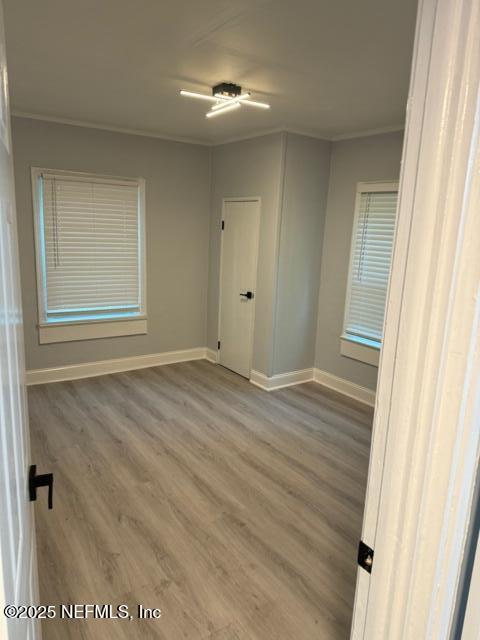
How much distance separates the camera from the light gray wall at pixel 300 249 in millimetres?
4332

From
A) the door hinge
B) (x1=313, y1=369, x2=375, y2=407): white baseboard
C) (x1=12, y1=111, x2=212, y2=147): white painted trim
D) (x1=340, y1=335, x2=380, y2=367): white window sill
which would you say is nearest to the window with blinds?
(x1=12, y1=111, x2=212, y2=147): white painted trim

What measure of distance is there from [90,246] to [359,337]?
3033 millimetres

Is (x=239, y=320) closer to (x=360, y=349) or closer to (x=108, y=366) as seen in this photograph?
(x=360, y=349)

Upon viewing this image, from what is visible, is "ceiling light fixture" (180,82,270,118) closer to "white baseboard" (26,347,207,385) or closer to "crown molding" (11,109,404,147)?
"crown molding" (11,109,404,147)

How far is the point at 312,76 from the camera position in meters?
2.72

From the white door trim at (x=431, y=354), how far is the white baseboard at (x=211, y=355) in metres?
4.63

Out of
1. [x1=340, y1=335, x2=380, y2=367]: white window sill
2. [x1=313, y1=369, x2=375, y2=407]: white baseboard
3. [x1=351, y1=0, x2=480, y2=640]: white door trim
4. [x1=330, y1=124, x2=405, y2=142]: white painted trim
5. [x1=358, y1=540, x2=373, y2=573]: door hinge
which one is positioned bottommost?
[x1=313, y1=369, x2=375, y2=407]: white baseboard

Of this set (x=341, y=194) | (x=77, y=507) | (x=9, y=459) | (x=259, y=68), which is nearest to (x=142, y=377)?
(x=77, y=507)

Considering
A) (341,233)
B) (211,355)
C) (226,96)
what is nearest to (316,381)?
(211,355)

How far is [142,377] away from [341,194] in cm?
299

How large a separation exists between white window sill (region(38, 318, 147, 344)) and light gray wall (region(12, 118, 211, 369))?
3.0 inches

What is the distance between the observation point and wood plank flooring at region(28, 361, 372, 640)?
197 centimetres

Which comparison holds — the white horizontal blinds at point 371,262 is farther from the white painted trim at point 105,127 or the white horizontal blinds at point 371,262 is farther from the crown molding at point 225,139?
the white painted trim at point 105,127

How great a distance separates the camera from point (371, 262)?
168 inches
